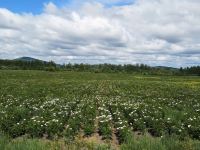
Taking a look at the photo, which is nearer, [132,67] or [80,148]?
[80,148]

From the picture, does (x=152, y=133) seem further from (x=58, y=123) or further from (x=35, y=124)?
(x=35, y=124)

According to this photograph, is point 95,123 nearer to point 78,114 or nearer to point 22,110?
point 78,114

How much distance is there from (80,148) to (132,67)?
189 meters

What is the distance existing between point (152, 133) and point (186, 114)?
4.11 metres

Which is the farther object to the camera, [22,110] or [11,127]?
[22,110]

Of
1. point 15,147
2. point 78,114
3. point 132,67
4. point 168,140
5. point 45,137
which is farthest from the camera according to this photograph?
point 132,67

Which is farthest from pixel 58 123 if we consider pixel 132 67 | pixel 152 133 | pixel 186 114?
pixel 132 67

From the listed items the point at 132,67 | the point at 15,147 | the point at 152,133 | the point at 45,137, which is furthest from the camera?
the point at 132,67

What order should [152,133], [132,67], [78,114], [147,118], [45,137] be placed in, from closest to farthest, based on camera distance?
[45,137] < [152,133] < [147,118] < [78,114] < [132,67]

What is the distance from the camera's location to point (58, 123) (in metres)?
14.5

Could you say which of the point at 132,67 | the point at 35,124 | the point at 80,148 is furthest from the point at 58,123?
the point at 132,67

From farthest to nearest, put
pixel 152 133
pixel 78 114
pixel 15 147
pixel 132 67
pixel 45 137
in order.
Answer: pixel 132 67 → pixel 78 114 → pixel 152 133 → pixel 45 137 → pixel 15 147

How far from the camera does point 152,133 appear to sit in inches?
569

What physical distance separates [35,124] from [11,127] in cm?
99
